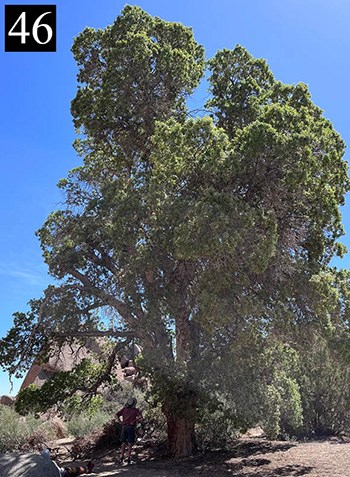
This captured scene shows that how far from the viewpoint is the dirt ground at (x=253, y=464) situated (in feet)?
38.1

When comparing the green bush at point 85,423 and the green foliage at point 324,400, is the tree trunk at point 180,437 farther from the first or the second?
the green foliage at point 324,400

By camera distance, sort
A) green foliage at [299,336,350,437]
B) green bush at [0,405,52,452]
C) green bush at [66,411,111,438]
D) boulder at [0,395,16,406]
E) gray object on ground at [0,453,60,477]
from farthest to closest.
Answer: boulder at [0,395,16,406]
green bush at [66,411,111,438]
green foliage at [299,336,350,437]
green bush at [0,405,52,452]
gray object on ground at [0,453,60,477]

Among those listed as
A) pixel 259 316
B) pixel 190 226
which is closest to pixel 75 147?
pixel 190 226

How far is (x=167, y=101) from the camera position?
1497cm

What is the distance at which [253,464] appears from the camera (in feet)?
41.5

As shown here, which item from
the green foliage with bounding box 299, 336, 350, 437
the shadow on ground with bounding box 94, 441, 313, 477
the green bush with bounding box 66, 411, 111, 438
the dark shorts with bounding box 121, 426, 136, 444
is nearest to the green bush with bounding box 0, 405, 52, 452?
the green bush with bounding box 66, 411, 111, 438

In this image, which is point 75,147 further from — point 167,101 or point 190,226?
point 190,226

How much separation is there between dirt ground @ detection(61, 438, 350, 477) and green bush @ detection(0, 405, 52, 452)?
16.8 ft

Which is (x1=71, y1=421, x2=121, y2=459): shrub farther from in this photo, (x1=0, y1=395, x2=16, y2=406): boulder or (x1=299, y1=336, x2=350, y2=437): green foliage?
(x1=0, y1=395, x2=16, y2=406): boulder

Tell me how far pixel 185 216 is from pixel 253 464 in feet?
20.8

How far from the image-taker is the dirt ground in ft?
38.1

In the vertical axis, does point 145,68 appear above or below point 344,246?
above

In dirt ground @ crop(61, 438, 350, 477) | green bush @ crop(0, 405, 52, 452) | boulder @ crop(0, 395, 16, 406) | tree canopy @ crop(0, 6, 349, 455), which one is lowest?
dirt ground @ crop(61, 438, 350, 477)

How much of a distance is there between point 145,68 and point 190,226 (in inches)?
226
